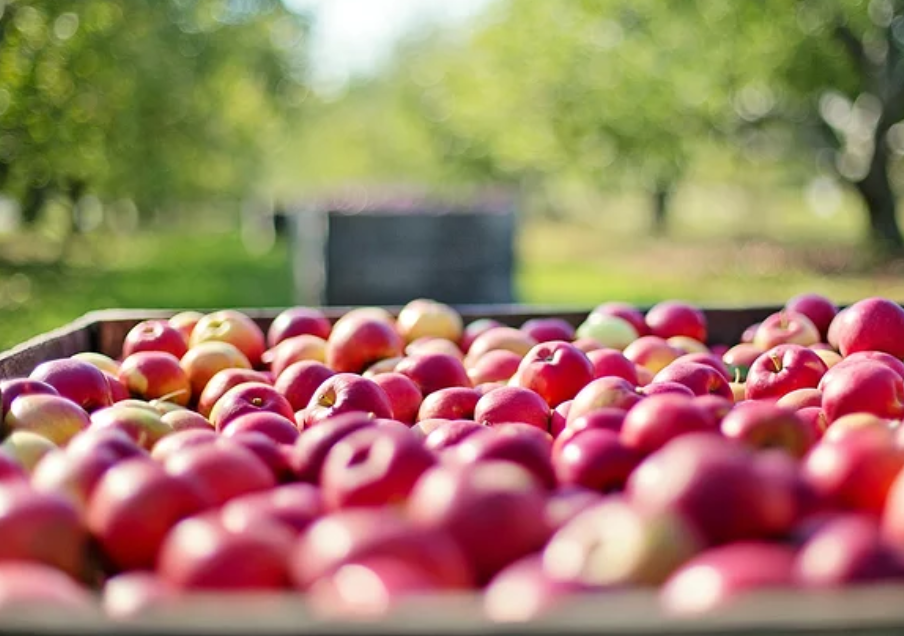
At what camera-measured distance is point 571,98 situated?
816 inches

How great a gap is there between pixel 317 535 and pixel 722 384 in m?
1.70

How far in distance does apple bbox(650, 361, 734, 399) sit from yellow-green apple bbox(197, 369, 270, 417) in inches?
46.1

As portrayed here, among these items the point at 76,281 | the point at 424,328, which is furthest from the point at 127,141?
the point at 424,328

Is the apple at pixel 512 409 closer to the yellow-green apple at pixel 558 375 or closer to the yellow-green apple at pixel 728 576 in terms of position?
the yellow-green apple at pixel 558 375

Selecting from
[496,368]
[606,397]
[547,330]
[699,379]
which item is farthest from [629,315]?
[606,397]

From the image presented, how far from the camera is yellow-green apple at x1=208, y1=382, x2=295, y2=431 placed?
9.36 feet

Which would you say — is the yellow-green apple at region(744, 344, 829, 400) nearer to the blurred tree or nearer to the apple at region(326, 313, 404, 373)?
the apple at region(326, 313, 404, 373)

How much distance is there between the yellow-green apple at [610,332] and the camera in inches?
162

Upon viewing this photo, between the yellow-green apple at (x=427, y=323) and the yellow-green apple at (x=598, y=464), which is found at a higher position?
the yellow-green apple at (x=427, y=323)

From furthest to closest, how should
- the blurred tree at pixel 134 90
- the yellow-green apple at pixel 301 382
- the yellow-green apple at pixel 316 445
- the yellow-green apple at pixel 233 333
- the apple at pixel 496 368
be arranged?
1. the blurred tree at pixel 134 90
2. the yellow-green apple at pixel 233 333
3. the apple at pixel 496 368
4. the yellow-green apple at pixel 301 382
5. the yellow-green apple at pixel 316 445

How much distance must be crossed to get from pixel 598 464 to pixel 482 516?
1.40 ft

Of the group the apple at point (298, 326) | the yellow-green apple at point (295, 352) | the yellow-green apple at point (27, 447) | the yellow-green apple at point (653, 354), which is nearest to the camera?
the yellow-green apple at point (27, 447)

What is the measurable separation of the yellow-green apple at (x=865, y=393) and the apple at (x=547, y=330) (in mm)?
1626

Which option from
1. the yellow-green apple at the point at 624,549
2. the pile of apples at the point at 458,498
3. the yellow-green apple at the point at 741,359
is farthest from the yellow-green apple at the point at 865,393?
the yellow-green apple at the point at 624,549
